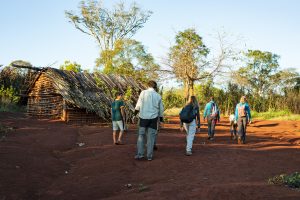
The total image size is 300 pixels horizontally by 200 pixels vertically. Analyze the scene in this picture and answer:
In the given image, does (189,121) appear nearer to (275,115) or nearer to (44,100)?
(44,100)

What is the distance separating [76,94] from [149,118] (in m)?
13.1

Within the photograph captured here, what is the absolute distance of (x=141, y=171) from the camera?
8258 mm

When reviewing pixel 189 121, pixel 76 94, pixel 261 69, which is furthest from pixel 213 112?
pixel 261 69

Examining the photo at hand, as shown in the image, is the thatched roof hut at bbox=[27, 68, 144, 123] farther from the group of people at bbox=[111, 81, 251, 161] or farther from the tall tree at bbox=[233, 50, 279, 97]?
the tall tree at bbox=[233, 50, 279, 97]

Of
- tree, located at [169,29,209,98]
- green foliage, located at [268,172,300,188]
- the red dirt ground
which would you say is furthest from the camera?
tree, located at [169,29,209,98]

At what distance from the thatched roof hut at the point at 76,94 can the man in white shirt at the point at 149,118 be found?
37.2ft

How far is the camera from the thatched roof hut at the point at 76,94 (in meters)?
21.6

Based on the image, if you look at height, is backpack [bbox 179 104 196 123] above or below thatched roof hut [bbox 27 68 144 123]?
below

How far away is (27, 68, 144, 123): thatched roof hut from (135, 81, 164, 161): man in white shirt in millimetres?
11346

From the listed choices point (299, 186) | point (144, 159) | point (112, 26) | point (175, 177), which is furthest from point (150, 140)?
point (112, 26)

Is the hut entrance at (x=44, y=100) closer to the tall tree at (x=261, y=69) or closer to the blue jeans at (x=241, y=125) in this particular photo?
the blue jeans at (x=241, y=125)

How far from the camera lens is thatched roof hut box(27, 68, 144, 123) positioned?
850 inches

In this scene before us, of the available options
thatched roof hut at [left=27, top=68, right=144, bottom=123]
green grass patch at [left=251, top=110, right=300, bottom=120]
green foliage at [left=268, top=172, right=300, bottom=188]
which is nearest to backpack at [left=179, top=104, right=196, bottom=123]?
green foliage at [left=268, top=172, right=300, bottom=188]

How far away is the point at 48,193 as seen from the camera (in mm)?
6762
